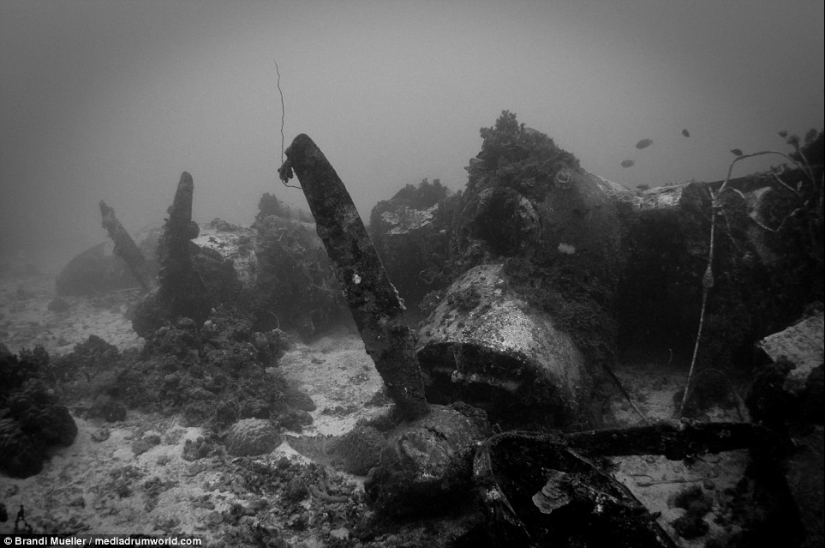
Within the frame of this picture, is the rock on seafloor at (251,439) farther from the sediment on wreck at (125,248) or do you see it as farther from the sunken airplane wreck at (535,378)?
the sediment on wreck at (125,248)

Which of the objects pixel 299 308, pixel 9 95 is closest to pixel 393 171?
pixel 9 95

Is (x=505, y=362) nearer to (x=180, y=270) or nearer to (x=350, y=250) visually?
(x=350, y=250)

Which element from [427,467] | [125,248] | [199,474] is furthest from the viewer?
[125,248]

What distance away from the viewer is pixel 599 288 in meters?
6.52

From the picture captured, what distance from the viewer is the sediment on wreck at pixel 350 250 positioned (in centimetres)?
441

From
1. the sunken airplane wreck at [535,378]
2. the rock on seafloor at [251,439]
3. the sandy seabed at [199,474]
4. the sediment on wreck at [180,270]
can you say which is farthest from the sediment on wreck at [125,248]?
the rock on seafloor at [251,439]

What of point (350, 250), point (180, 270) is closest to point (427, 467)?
point (350, 250)

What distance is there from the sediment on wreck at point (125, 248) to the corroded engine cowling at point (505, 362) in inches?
638

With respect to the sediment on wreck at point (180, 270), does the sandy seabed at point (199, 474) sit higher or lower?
lower

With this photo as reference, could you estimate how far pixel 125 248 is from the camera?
15445 mm

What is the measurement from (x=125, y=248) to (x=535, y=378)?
739 inches

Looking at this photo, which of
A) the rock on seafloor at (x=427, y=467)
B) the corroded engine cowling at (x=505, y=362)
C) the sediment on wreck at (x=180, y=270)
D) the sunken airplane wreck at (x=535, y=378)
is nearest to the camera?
the sunken airplane wreck at (x=535, y=378)

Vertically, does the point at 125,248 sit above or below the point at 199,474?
above

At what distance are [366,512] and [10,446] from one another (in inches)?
221
